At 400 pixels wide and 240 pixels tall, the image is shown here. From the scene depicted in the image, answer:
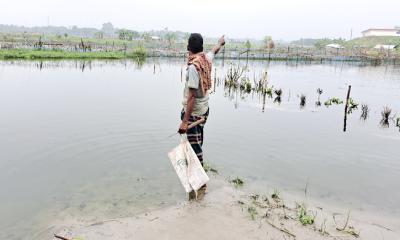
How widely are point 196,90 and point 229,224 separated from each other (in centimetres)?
156

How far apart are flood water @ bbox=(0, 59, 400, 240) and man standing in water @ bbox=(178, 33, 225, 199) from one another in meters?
0.89

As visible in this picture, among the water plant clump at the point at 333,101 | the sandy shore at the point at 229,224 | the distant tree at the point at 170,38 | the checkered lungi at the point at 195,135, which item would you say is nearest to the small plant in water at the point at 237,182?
the sandy shore at the point at 229,224

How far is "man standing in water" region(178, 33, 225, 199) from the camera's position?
3.96 m

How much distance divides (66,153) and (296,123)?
6.22 meters

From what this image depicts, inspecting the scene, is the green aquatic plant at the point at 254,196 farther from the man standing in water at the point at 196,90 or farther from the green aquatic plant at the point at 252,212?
the man standing in water at the point at 196,90

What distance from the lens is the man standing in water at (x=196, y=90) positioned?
3.96 metres

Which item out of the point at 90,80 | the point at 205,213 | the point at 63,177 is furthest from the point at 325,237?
the point at 90,80

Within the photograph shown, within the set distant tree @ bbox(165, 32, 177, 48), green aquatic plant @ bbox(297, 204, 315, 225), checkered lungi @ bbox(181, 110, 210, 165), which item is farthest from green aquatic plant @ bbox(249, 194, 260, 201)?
distant tree @ bbox(165, 32, 177, 48)

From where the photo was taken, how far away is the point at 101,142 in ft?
22.8

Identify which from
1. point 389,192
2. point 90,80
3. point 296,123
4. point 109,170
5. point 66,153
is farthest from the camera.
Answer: point 90,80

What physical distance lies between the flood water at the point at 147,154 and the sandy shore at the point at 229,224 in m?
0.42

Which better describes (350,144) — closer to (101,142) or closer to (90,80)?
(101,142)

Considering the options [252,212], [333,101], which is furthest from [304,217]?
[333,101]

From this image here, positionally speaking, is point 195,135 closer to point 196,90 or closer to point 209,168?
point 196,90
